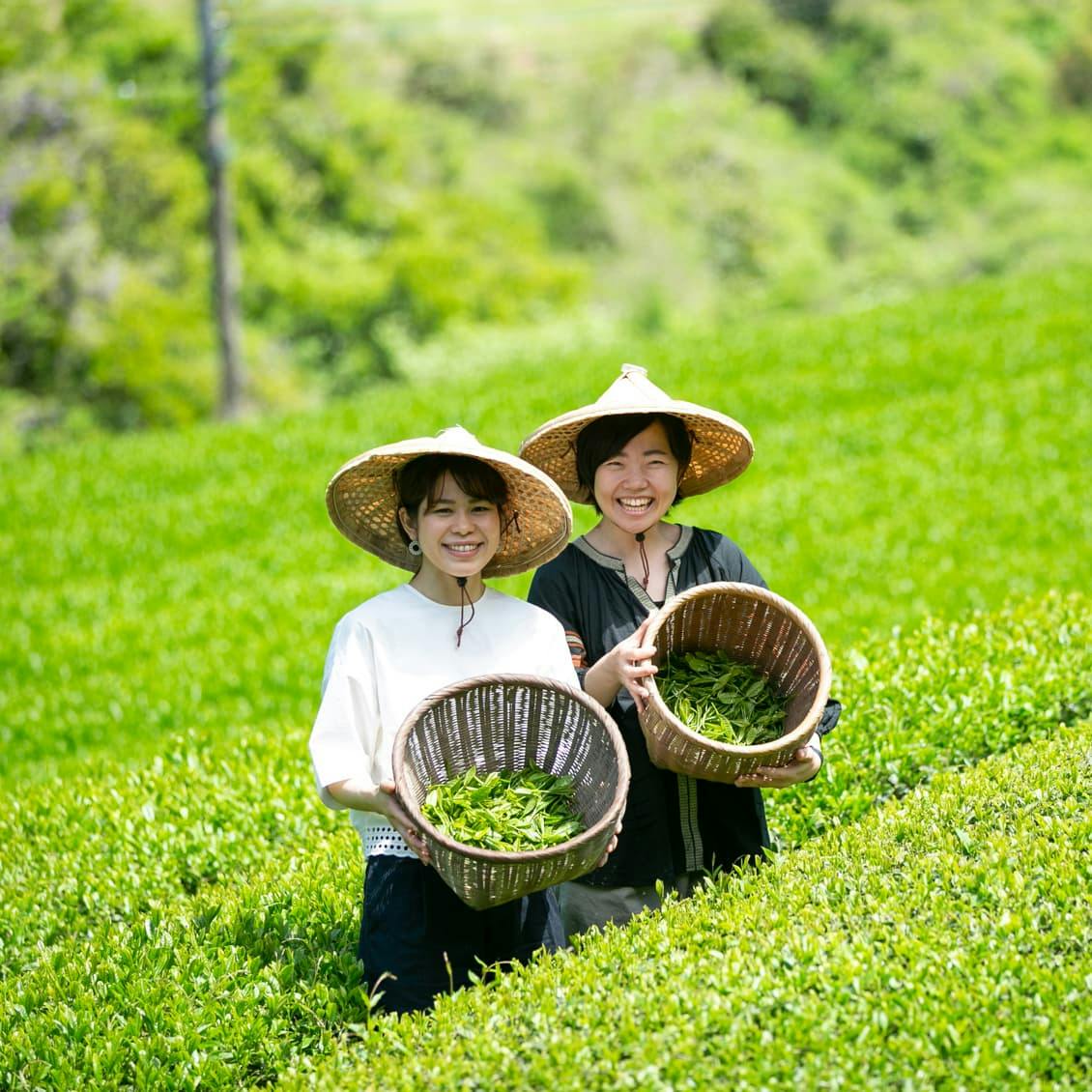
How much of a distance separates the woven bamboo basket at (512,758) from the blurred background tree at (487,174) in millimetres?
21977

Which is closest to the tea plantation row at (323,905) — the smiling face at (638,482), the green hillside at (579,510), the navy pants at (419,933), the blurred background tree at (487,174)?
the navy pants at (419,933)

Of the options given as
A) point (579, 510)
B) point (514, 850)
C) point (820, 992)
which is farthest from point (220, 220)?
point (820, 992)

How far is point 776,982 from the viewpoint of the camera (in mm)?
3545

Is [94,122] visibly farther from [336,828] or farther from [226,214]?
[336,828]

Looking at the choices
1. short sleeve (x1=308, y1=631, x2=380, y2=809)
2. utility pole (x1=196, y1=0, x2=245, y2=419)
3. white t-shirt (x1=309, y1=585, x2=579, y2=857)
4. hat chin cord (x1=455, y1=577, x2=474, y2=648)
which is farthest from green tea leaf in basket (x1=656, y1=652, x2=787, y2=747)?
utility pole (x1=196, y1=0, x2=245, y2=419)

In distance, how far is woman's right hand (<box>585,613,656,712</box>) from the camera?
3902 millimetres

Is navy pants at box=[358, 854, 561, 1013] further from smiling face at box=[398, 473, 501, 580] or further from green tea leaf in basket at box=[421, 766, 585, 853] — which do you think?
smiling face at box=[398, 473, 501, 580]

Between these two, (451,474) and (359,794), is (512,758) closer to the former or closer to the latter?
(359,794)

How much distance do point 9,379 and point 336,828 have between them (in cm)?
2318

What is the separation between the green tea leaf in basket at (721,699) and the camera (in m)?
4.09

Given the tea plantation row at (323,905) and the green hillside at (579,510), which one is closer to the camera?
the tea plantation row at (323,905)

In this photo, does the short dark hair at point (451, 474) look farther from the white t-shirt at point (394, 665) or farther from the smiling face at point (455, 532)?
the white t-shirt at point (394, 665)

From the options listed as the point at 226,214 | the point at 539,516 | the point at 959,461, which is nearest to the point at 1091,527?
the point at 959,461

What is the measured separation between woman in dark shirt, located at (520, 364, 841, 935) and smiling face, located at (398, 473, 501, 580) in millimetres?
341
